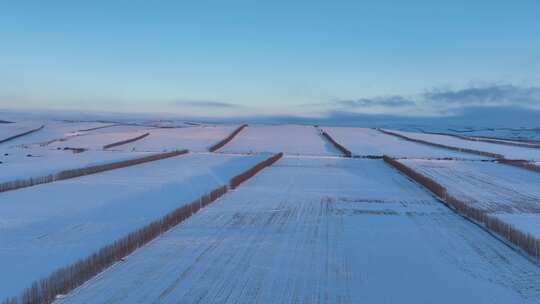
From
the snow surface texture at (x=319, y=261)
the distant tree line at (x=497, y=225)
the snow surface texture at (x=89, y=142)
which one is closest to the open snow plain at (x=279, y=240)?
the snow surface texture at (x=319, y=261)

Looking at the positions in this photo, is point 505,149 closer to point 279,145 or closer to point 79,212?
point 279,145

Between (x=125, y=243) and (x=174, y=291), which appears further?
(x=125, y=243)

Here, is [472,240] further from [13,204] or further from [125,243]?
[13,204]

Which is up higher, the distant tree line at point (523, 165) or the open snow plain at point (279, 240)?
the distant tree line at point (523, 165)

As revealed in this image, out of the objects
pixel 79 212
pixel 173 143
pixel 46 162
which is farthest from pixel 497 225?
pixel 173 143

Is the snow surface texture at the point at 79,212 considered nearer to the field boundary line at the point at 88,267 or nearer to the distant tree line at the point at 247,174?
the field boundary line at the point at 88,267

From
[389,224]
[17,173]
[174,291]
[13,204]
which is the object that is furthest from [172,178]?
[174,291]
